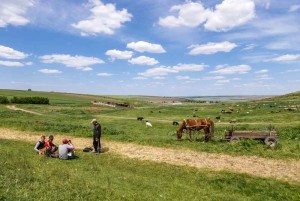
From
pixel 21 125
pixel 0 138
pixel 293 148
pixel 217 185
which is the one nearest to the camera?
pixel 217 185

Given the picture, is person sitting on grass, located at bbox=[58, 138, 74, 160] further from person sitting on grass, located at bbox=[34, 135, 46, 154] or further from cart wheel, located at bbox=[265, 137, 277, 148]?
cart wheel, located at bbox=[265, 137, 277, 148]

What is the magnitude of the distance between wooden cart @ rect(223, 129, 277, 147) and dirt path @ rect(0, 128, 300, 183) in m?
3.95

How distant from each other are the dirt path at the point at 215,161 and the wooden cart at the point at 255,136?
3946mm

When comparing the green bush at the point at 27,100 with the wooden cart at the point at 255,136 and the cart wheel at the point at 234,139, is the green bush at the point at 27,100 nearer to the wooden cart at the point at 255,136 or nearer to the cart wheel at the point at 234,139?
the wooden cart at the point at 255,136

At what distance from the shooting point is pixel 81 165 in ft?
67.5

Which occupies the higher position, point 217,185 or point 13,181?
point 13,181

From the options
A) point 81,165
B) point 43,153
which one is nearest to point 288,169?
point 81,165

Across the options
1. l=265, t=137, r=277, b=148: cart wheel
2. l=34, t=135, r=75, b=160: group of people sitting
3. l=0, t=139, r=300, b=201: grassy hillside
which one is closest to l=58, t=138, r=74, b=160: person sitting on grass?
l=34, t=135, r=75, b=160: group of people sitting

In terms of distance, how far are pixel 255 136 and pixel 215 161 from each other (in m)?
6.45

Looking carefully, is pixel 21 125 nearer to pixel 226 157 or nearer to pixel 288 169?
pixel 226 157

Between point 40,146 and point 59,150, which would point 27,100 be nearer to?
point 40,146

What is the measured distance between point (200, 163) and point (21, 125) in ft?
78.6

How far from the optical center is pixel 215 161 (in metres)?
22.7

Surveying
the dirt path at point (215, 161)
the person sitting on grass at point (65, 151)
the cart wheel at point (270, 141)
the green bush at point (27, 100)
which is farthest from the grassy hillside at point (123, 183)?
the green bush at point (27, 100)
